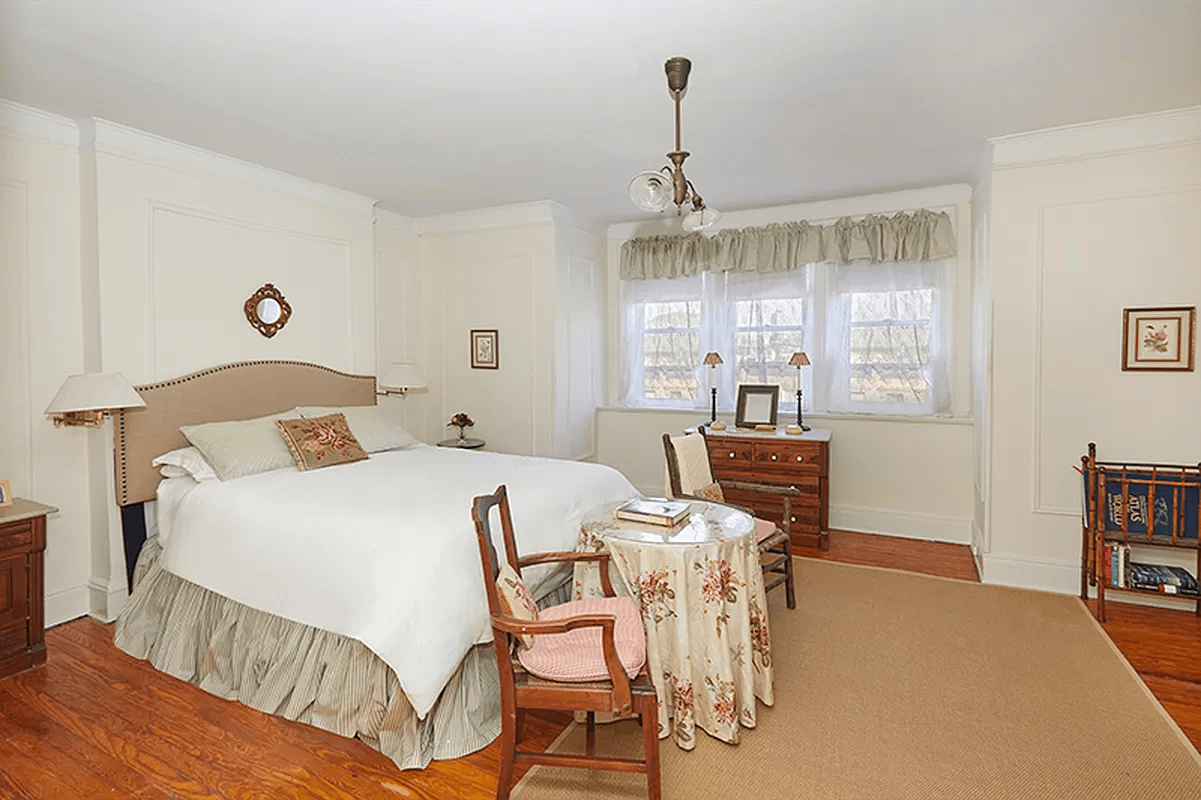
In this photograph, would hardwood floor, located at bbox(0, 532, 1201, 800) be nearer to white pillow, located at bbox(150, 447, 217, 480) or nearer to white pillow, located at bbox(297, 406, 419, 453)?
white pillow, located at bbox(150, 447, 217, 480)

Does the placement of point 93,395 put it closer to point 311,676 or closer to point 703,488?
point 311,676

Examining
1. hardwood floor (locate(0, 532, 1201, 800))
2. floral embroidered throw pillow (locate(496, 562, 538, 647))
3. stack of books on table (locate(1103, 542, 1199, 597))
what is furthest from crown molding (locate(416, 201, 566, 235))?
Result: stack of books on table (locate(1103, 542, 1199, 597))

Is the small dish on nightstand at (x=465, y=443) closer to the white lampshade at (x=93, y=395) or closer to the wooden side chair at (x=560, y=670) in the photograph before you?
the white lampshade at (x=93, y=395)

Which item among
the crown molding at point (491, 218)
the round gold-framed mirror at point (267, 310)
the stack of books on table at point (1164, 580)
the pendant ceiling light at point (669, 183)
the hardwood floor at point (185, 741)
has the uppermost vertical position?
the crown molding at point (491, 218)

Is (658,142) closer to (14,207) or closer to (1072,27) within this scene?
(1072,27)

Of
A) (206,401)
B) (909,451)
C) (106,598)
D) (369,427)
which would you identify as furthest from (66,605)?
(909,451)

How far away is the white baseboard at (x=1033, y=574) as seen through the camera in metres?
3.77

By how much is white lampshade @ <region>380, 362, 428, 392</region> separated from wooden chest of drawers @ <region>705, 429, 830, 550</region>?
234 centimetres

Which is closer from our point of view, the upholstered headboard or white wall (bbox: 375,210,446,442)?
the upholstered headboard

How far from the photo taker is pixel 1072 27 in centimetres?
251

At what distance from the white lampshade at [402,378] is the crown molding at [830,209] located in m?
2.41

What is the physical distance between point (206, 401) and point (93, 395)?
751 mm

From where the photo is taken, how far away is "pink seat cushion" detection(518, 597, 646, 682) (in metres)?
1.96

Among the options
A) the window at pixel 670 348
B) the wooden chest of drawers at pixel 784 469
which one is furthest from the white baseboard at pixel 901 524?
the window at pixel 670 348
